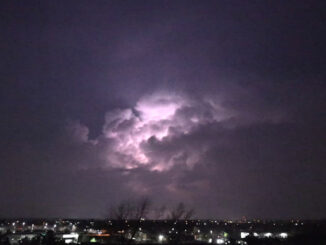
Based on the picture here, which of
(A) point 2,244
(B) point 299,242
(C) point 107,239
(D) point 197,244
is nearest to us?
(D) point 197,244

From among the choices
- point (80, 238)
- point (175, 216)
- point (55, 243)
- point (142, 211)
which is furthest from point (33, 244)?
point (175, 216)

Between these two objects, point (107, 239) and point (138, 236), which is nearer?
point (107, 239)

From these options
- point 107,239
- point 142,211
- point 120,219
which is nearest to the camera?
point 107,239

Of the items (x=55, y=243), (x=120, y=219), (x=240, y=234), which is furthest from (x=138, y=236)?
(x=55, y=243)

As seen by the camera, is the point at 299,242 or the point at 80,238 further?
the point at 80,238

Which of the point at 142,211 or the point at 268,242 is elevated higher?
the point at 142,211

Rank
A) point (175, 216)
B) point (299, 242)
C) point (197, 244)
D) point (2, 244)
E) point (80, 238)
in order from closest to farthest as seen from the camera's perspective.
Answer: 1. point (197, 244)
2. point (2, 244)
3. point (299, 242)
4. point (80, 238)
5. point (175, 216)

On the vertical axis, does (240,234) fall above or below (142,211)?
below

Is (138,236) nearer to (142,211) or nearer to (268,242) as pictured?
(142,211)

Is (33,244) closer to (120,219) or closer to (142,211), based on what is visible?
(142,211)
